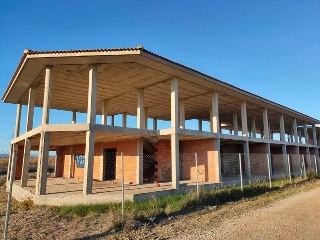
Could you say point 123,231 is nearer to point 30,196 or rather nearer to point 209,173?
point 30,196

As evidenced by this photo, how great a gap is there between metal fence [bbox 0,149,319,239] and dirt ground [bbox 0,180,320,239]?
88cm

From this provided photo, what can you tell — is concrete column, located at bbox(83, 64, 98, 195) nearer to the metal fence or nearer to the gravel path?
the metal fence

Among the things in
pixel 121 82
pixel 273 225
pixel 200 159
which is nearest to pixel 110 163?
pixel 200 159

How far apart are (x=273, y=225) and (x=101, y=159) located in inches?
539

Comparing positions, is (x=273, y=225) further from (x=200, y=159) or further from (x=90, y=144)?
(x=200, y=159)

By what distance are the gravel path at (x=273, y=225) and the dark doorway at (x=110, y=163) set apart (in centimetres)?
1200

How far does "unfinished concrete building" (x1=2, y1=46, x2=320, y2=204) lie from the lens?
1135 centimetres

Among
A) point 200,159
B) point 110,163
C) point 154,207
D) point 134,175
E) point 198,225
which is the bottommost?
point 198,225

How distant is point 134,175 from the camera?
15.6 m

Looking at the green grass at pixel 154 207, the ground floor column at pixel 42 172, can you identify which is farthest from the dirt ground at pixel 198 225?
the ground floor column at pixel 42 172

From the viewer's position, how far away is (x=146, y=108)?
21828 millimetres

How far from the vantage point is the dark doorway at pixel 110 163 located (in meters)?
18.8

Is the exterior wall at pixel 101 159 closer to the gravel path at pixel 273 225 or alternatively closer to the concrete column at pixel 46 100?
the concrete column at pixel 46 100

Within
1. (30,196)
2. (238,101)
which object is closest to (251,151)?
(238,101)
